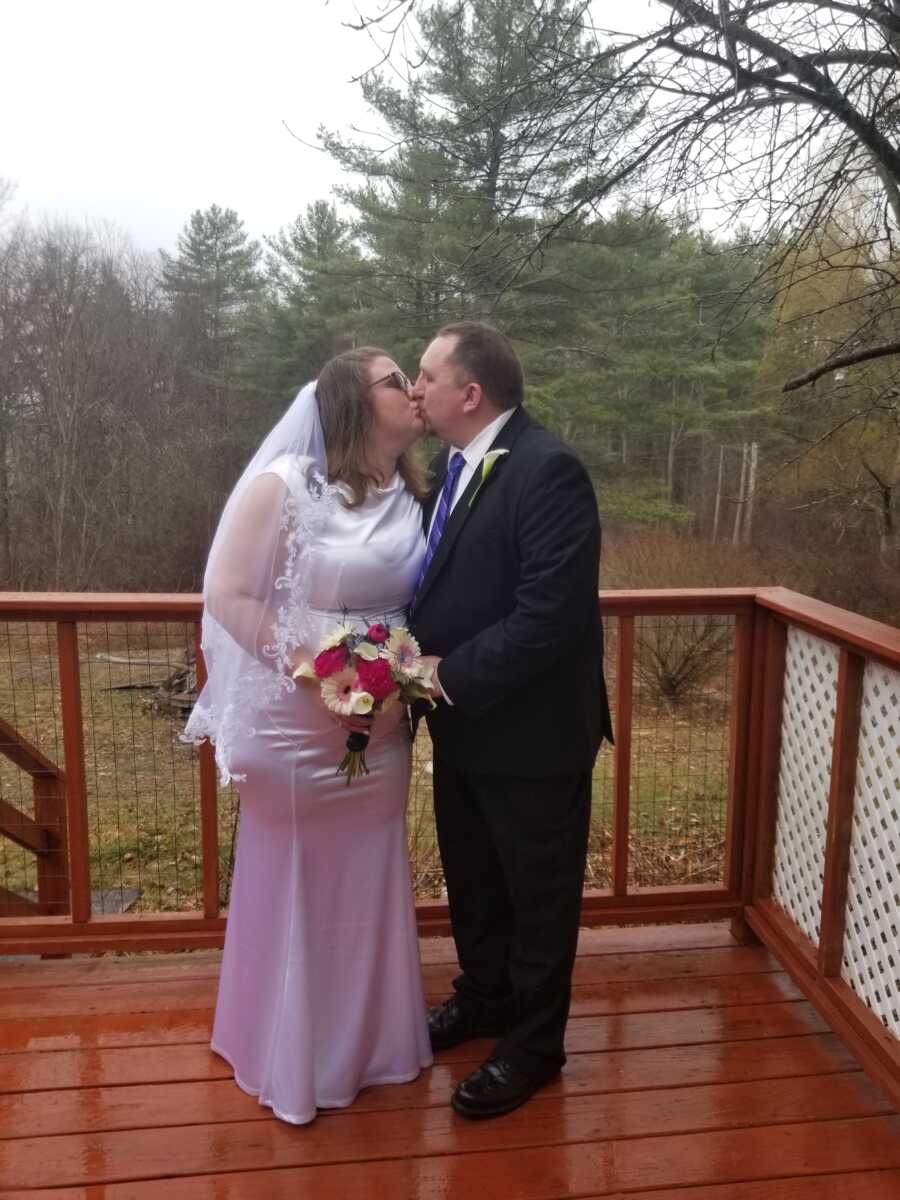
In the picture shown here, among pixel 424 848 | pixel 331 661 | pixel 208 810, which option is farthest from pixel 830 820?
pixel 424 848

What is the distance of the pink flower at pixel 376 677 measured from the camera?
1796mm

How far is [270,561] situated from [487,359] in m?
0.64

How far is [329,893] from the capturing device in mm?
2107

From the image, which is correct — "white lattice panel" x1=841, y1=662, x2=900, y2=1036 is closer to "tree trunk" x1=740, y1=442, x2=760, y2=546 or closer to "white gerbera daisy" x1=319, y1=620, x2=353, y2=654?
"white gerbera daisy" x1=319, y1=620, x2=353, y2=654

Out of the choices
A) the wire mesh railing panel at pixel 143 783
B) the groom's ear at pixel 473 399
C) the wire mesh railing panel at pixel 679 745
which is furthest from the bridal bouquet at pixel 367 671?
the wire mesh railing panel at pixel 679 745

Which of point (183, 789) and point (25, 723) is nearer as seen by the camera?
point (25, 723)

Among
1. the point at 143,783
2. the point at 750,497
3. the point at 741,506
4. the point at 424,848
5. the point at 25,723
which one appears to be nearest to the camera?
the point at 424,848

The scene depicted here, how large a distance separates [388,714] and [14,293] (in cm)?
1570

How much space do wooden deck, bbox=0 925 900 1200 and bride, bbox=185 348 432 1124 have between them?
12 cm

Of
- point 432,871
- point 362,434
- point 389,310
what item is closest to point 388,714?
point 362,434

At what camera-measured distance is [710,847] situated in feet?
20.1

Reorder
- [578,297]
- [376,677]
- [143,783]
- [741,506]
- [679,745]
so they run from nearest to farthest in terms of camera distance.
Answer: [376,677] < [679,745] < [143,783] < [578,297] < [741,506]

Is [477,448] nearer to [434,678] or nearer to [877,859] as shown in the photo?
[434,678]

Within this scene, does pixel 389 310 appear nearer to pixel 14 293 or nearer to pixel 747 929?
→ pixel 747 929
